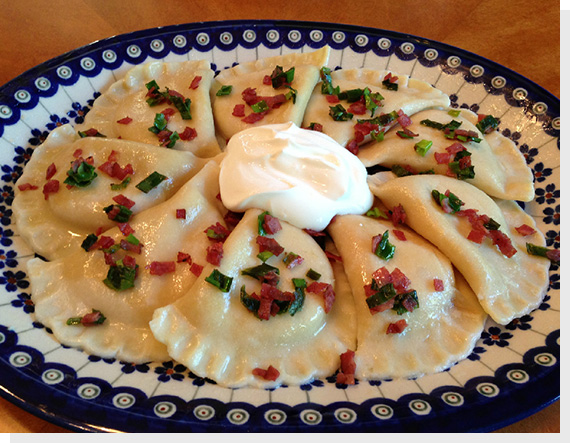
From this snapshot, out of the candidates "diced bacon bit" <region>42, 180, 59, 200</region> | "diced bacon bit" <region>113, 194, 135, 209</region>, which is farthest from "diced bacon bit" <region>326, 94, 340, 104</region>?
"diced bacon bit" <region>42, 180, 59, 200</region>

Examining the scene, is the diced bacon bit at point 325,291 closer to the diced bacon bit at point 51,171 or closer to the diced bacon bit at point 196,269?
the diced bacon bit at point 196,269

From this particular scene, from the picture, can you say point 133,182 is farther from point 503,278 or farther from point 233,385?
point 503,278

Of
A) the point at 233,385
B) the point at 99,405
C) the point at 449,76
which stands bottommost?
the point at 99,405

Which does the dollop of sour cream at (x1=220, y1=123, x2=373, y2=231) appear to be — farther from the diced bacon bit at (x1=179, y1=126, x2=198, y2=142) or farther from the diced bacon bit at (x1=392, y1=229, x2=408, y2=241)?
the diced bacon bit at (x1=179, y1=126, x2=198, y2=142)

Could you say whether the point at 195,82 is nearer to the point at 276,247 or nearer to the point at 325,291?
the point at 276,247

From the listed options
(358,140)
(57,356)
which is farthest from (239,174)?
(57,356)

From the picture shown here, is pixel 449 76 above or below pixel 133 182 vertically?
above

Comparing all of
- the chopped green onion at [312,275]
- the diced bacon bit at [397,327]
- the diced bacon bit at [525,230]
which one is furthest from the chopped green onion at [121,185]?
the diced bacon bit at [525,230]
